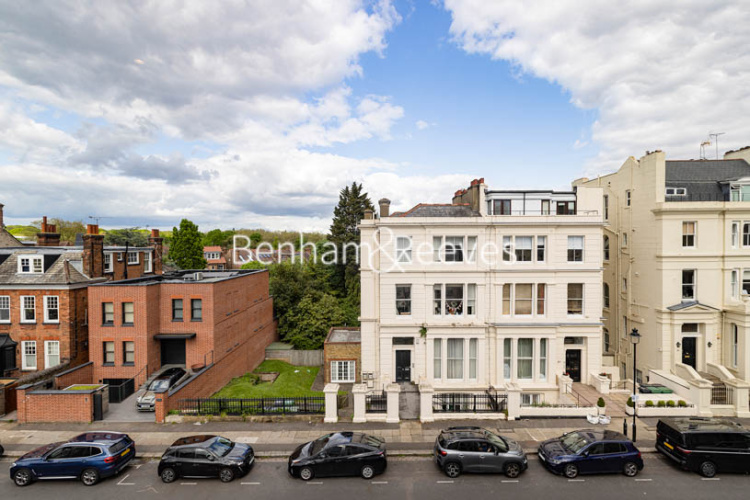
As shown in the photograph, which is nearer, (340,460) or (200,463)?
(200,463)

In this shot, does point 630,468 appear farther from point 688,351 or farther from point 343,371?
point 343,371

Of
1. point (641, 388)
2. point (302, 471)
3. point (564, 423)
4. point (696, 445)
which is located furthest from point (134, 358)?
point (641, 388)

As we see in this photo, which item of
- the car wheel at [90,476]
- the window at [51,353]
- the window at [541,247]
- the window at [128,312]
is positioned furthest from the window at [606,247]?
the window at [51,353]

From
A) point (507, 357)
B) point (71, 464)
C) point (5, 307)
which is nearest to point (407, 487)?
point (71, 464)

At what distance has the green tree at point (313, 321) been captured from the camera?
38625mm

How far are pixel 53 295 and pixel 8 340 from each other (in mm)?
4031

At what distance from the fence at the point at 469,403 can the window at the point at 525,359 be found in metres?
2.77

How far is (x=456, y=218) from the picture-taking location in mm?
24672

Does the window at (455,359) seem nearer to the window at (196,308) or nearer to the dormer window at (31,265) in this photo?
the window at (196,308)

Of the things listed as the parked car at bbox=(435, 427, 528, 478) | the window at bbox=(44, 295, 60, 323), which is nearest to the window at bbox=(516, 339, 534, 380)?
the parked car at bbox=(435, 427, 528, 478)

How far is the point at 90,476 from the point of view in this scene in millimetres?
14633

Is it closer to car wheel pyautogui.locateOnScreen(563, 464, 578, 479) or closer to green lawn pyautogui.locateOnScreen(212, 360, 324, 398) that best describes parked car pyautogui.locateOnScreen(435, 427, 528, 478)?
car wheel pyautogui.locateOnScreen(563, 464, 578, 479)

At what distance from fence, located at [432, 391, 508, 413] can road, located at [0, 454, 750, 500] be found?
5.08m

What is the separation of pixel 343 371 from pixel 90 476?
16633 millimetres
